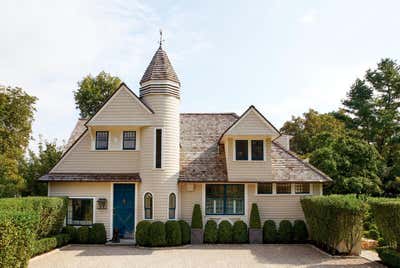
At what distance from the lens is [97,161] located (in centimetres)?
1895

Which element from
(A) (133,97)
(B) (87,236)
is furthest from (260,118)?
(B) (87,236)

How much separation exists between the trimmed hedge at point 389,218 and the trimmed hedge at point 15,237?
10.8m

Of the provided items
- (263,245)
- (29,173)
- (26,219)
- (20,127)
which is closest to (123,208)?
(263,245)

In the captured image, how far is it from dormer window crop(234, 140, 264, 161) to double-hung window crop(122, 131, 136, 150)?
509cm

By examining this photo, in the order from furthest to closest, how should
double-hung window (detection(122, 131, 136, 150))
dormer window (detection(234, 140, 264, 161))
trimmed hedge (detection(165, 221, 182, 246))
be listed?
double-hung window (detection(122, 131, 136, 150))
dormer window (detection(234, 140, 264, 161))
trimmed hedge (detection(165, 221, 182, 246))

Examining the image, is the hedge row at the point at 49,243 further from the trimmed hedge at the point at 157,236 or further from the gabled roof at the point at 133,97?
the gabled roof at the point at 133,97

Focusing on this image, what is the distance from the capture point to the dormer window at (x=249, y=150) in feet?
61.1

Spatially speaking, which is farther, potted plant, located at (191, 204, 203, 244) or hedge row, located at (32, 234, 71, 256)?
potted plant, located at (191, 204, 203, 244)

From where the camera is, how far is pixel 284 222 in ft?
59.7

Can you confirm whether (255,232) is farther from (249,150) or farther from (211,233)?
(249,150)

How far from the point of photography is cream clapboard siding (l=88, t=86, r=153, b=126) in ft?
60.4

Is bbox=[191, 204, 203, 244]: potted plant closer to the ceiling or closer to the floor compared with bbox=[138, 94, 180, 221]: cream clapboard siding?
closer to the floor

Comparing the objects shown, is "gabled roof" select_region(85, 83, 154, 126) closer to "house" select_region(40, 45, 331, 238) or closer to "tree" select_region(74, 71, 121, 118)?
"house" select_region(40, 45, 331, 238)

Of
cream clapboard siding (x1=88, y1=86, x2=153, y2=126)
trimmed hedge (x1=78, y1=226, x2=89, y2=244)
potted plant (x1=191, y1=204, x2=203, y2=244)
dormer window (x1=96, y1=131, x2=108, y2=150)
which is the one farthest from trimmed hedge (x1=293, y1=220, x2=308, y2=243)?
dormer window (x1=96, y1=131, x2=108, y2=150)
